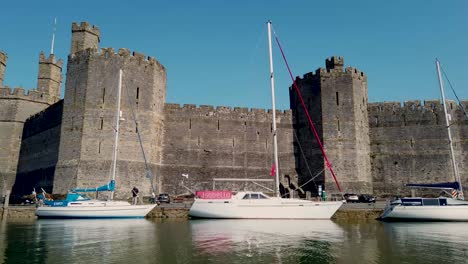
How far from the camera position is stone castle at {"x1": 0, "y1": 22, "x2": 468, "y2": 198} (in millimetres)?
24547

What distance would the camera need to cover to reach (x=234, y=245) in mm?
11273

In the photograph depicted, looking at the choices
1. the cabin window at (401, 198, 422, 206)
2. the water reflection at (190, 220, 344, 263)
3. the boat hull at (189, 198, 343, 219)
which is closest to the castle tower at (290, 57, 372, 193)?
the cabin window at (401, 198, 422, 206)

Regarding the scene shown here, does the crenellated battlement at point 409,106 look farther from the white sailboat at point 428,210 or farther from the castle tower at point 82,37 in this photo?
the castle tower at point 82,37

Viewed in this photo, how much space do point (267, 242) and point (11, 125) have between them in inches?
1204

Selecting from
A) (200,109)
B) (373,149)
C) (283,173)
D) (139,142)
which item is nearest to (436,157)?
(373,149)

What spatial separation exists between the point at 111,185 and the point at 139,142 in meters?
4.47

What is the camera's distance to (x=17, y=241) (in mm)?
A: 12109

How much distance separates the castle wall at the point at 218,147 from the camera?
27594 millimetres

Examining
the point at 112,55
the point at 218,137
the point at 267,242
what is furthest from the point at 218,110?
the point at 267,242

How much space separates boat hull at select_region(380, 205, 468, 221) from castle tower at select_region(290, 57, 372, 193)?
6817mm

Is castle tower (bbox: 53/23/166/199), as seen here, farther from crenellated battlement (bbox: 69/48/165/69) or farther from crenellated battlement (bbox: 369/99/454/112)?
crenellated battlement (bbox: 369/99/454/112)

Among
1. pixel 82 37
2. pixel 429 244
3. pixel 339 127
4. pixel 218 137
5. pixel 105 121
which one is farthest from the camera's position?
pixel 82 37

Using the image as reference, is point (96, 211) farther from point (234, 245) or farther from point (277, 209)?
point (234, 245)

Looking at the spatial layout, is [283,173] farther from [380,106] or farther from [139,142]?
[139,142]
